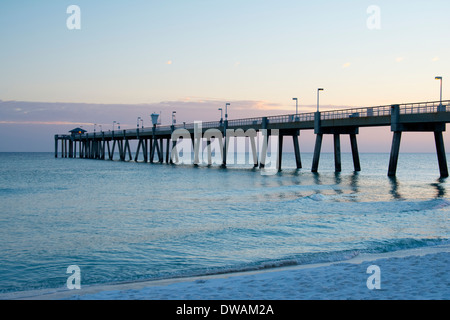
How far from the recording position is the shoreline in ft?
22.1

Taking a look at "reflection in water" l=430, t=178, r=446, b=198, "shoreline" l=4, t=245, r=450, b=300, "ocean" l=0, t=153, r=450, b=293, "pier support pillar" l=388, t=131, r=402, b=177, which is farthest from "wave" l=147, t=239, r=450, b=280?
"pier support pillar" l=388, t=131, r=402, b=177

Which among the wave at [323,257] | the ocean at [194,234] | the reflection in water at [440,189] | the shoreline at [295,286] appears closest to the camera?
the shoreline at [295,286]

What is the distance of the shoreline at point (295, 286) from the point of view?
6727mm

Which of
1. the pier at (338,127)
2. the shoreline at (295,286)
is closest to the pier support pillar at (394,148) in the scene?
the pier at (338,127)

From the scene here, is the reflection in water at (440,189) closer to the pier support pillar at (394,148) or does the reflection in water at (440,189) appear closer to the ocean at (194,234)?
the ocean at (194,234)

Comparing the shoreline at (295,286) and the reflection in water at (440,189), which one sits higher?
the shoreline at (295,286)

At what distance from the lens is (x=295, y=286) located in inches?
287

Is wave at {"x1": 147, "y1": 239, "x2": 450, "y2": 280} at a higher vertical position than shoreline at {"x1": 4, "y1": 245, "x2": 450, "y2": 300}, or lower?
lower

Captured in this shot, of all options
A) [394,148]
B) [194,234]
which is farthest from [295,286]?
[394,148]

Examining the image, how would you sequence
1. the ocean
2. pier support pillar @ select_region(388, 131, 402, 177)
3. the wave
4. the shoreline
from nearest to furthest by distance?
the shoreline
the wave
the ocean
pier support pillar @ select_region(388, 131, 402, 177)

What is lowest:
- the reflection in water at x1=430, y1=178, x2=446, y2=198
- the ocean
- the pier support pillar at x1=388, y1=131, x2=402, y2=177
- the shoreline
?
the reflection in water at x1=430, y1=178, x2=446, y2=198

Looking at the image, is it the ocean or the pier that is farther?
the pier

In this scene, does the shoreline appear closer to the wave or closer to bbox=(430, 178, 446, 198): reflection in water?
the wave
